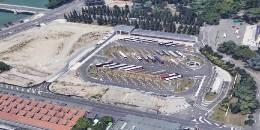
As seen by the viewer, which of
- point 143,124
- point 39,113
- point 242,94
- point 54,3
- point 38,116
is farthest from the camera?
point 54,3

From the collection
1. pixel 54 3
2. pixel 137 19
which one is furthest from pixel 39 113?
pixel 54 3

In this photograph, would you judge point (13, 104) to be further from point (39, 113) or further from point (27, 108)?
point (39, 113)

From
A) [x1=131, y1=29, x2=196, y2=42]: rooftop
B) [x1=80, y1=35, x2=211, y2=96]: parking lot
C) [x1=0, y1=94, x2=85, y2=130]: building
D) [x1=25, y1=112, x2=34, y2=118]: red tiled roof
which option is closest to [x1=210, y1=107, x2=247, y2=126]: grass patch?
[x1=80, y1=35, x2=211, y2=96]: parking lot

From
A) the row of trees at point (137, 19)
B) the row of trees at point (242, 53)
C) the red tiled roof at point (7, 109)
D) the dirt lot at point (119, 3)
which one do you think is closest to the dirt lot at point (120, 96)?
the red tiled roof at point (7, 109)

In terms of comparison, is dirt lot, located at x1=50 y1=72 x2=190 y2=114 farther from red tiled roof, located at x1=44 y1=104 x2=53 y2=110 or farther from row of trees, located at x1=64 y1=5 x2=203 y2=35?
row of trees, located at x1=64 y1=5 x2=203 y2=35

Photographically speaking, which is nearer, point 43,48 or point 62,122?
point 62,122

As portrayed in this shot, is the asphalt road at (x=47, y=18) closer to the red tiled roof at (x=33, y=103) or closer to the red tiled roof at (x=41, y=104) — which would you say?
the red tiled roof at (x=33, y=103)
